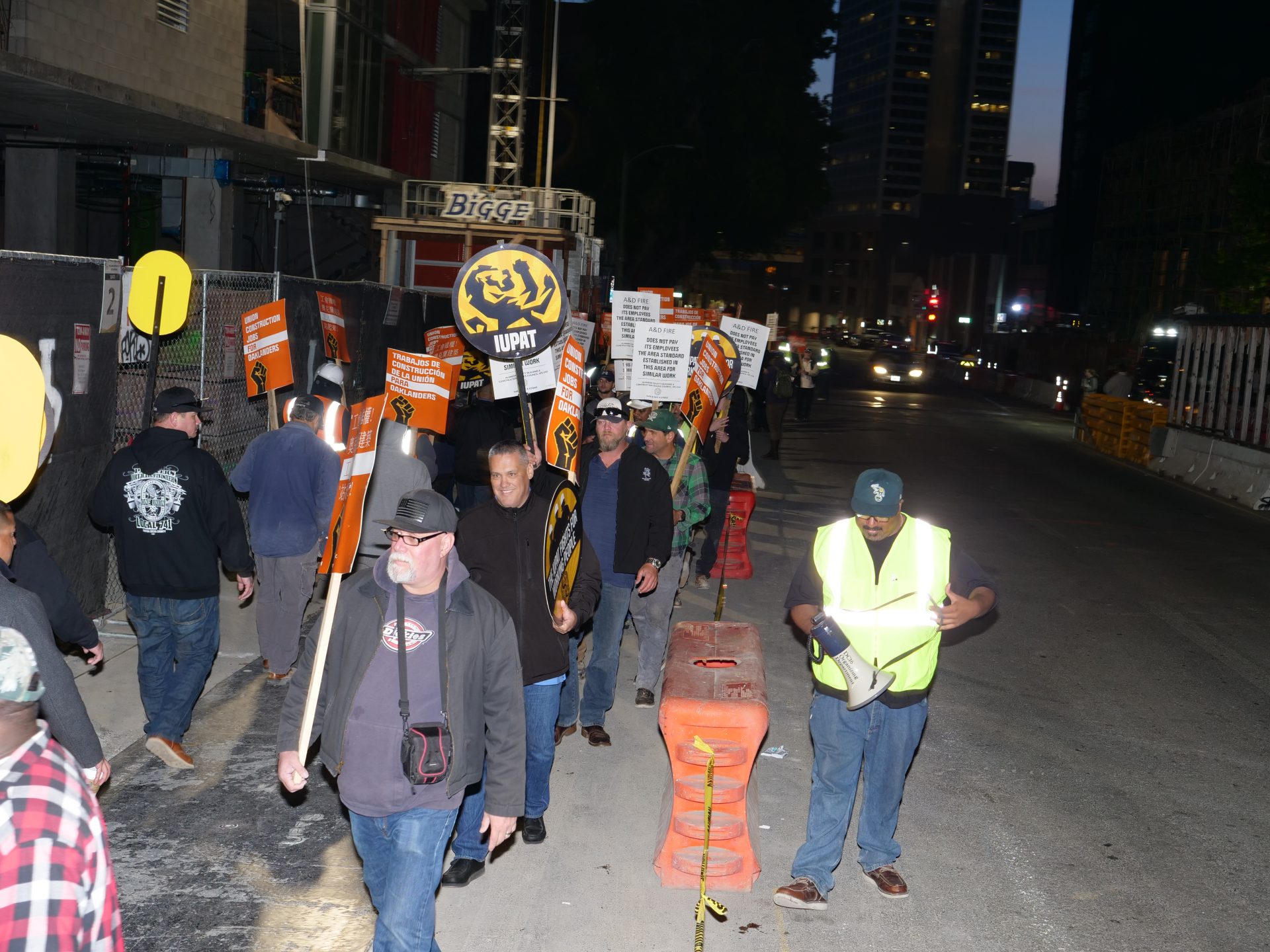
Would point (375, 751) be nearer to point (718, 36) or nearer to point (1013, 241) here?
point (718, 36)

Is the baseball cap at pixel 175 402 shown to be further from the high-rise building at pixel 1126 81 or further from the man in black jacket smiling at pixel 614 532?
the high-rise building at pixel 1126 81

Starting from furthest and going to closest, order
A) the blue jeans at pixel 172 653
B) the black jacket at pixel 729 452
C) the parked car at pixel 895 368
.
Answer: the parked car at pixel 895 368, the black jacket at pixel 729 452, the blue jeans at pixel 172 653

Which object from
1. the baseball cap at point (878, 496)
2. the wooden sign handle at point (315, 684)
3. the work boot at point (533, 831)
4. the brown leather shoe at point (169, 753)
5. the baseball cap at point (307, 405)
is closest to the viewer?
the wooden sign handle at point (315, 684)

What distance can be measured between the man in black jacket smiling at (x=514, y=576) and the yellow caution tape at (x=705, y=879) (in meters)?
0.76

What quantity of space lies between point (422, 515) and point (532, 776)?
2458 millimetres

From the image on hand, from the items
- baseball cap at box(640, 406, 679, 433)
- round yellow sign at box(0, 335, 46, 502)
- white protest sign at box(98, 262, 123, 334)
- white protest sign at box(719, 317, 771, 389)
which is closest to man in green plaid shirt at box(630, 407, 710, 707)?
baseball cap at box(640, 406, 679, 433)

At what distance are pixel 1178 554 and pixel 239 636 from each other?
1134cm

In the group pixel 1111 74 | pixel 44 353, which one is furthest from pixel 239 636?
pixel 1111 74

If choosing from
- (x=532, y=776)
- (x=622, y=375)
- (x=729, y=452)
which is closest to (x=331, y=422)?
(x=532, y=776)

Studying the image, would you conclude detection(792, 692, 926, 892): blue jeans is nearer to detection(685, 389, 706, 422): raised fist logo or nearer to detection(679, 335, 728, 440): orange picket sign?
detection(679, 335, 728, 440): orange picket sign

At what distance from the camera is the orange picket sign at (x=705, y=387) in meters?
9.91

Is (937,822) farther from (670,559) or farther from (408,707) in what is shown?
(408,707)

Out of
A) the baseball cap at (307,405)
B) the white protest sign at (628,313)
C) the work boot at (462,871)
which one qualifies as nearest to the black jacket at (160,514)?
the baseball cap at (307,405)

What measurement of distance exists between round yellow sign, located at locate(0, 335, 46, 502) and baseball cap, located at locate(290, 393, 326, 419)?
114 inches
